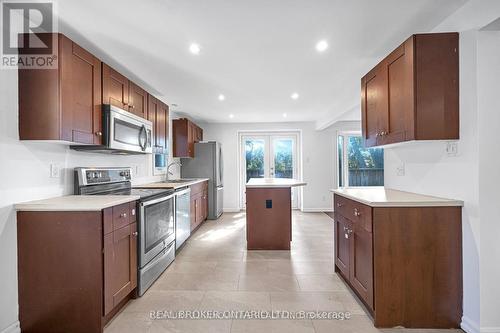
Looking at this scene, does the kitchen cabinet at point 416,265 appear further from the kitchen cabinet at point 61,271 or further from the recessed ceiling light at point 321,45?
the kitchen cabinet at point 61,271

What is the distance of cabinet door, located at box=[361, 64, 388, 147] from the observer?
230 cm

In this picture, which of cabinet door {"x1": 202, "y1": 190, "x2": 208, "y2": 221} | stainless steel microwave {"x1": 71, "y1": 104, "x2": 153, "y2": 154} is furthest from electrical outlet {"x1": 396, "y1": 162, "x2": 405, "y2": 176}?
cabinet door {"x1": 202, "y1": 190, "x2": 208, "y2": 221}

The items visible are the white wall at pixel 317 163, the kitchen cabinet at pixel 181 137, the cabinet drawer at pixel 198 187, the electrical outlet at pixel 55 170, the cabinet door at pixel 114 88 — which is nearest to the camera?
the electrical outlet at pixel 55 170

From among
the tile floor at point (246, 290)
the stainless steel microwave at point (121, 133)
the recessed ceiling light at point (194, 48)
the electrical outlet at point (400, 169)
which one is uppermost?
the recessed ceiling light at point (194, 48)

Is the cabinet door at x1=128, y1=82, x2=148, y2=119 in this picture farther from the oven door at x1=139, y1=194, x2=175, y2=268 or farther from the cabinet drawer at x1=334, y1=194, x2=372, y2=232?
the cabinet drawer at x1=334, y1=194, x2=372, y2=232

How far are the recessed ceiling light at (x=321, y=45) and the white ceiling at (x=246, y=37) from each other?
4 cm

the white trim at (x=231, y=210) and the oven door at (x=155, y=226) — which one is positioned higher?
the oven door at (x=155, y=226)

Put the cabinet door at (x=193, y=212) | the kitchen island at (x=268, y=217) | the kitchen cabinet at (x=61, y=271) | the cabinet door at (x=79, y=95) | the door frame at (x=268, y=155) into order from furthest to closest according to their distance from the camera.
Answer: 1. the door frame at (x=268, y=155)
2. the cabinet door at (x=193, y=212)
3. the kitchen island at (x=268, y=217)
4. the cabinet door at (x=79, y=95)
5. the kitchen cabinet at (x=61, y=271)

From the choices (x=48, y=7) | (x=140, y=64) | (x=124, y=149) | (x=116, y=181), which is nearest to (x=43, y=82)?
(x=48, y=7)

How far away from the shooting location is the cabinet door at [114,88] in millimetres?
2402

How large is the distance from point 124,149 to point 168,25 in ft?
4.24

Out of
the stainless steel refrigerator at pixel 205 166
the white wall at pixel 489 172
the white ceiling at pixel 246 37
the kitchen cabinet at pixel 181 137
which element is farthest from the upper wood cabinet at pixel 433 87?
the stainless steel refrigerator at pixel 205 166

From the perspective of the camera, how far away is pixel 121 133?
101 inches

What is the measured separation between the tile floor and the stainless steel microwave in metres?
1.46
